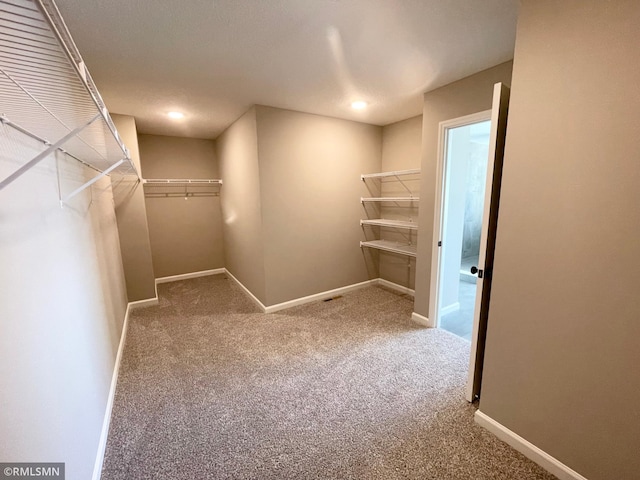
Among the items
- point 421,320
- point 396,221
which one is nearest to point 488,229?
point 421,320

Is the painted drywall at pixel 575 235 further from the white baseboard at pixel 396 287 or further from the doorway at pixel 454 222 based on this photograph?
the white baseboard at pixel 396 287

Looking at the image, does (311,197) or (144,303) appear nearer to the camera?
(311,197)

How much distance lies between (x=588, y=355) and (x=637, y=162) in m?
0.84

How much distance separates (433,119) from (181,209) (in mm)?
3951

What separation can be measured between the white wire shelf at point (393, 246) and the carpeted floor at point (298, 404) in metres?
0.80

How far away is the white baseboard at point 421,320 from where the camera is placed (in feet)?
9.48

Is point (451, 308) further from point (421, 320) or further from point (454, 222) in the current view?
point (454, 222)

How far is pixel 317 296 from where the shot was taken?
3637 millimetres

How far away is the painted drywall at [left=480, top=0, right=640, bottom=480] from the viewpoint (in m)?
1.08

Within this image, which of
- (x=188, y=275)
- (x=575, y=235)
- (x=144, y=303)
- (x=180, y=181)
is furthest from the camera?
(x=188, y=275)

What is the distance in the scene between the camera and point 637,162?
1.04 m

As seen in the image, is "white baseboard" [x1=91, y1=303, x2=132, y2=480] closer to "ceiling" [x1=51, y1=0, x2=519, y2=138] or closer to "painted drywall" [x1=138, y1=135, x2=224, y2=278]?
"painted drywall" [x1=138, y1=135, x2=224, y2=278]

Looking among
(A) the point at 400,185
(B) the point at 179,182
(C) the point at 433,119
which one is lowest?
(A) the point at 400,185

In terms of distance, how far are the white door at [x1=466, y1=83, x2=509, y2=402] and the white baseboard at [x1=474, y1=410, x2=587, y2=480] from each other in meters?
0.20
